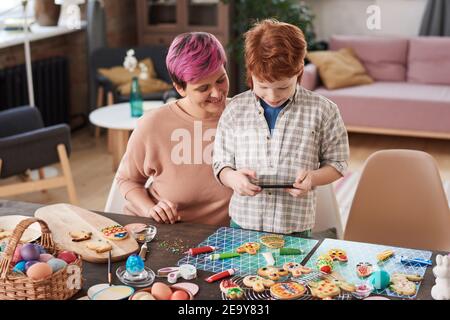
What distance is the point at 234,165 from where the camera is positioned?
189cm

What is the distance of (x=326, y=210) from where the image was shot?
7.61 feet

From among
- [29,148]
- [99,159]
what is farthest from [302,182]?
[99,159]

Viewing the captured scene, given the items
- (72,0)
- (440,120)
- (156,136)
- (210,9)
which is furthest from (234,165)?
(210,9)

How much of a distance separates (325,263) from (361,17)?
491cm

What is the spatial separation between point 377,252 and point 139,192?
78cm

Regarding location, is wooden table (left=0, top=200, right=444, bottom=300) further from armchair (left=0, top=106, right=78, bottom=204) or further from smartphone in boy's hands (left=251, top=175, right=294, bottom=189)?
armchair (left=0, top=106, right=78, bottom=204)

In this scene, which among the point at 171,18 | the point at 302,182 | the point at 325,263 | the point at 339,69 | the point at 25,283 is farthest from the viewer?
the point at 171,18

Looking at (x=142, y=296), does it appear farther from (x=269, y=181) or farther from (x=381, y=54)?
(x=381, y=54)

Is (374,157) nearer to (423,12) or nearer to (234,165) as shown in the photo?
(234,165)

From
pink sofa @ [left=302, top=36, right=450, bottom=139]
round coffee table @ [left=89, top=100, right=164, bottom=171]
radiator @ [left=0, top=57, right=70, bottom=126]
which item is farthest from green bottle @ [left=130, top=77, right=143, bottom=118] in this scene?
pink sofa @ [left=302, top=36, right=450, bottom=139]

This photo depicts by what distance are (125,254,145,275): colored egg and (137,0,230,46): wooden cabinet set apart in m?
4.53

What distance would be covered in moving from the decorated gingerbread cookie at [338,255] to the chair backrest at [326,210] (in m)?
0.60

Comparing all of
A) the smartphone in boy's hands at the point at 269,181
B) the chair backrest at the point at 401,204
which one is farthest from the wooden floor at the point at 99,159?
the smartphone in boy's hands at the point at 269,181

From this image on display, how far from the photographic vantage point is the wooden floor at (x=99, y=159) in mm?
4297
